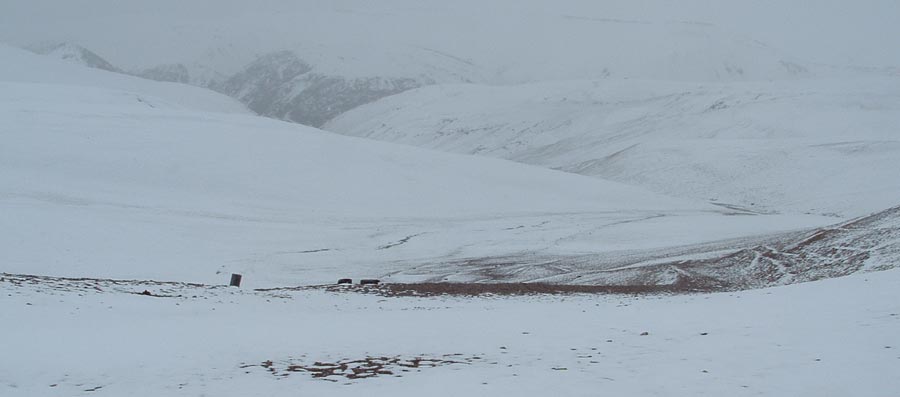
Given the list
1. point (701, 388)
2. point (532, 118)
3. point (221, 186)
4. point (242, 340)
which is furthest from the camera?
point (532, 118)

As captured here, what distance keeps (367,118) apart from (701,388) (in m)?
174

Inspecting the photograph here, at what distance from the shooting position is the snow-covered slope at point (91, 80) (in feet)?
433

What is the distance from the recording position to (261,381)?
1040cm

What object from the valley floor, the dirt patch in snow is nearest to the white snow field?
the valley floor

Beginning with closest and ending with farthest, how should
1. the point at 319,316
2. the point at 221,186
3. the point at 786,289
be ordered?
1. the point at 319,316
2. the point at 786,289
3. the point at 221,186

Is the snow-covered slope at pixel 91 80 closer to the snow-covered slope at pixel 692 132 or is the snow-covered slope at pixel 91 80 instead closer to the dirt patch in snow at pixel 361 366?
the snow-covered slope at pixel 692 132

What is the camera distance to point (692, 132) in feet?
359

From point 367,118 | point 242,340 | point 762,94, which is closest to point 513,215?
point 242,340

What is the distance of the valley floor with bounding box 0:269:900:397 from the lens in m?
9.86

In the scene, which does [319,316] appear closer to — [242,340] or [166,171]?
[242,340]

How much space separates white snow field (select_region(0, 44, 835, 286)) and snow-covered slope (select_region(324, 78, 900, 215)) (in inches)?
552

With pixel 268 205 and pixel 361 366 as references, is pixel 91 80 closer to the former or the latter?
pixel 268 205

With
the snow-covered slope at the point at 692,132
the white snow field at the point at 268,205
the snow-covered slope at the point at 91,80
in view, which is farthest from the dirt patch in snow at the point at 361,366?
the snow-covered slope at the point at 91,80

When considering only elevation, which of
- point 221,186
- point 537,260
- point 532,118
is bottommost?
point 537,260
